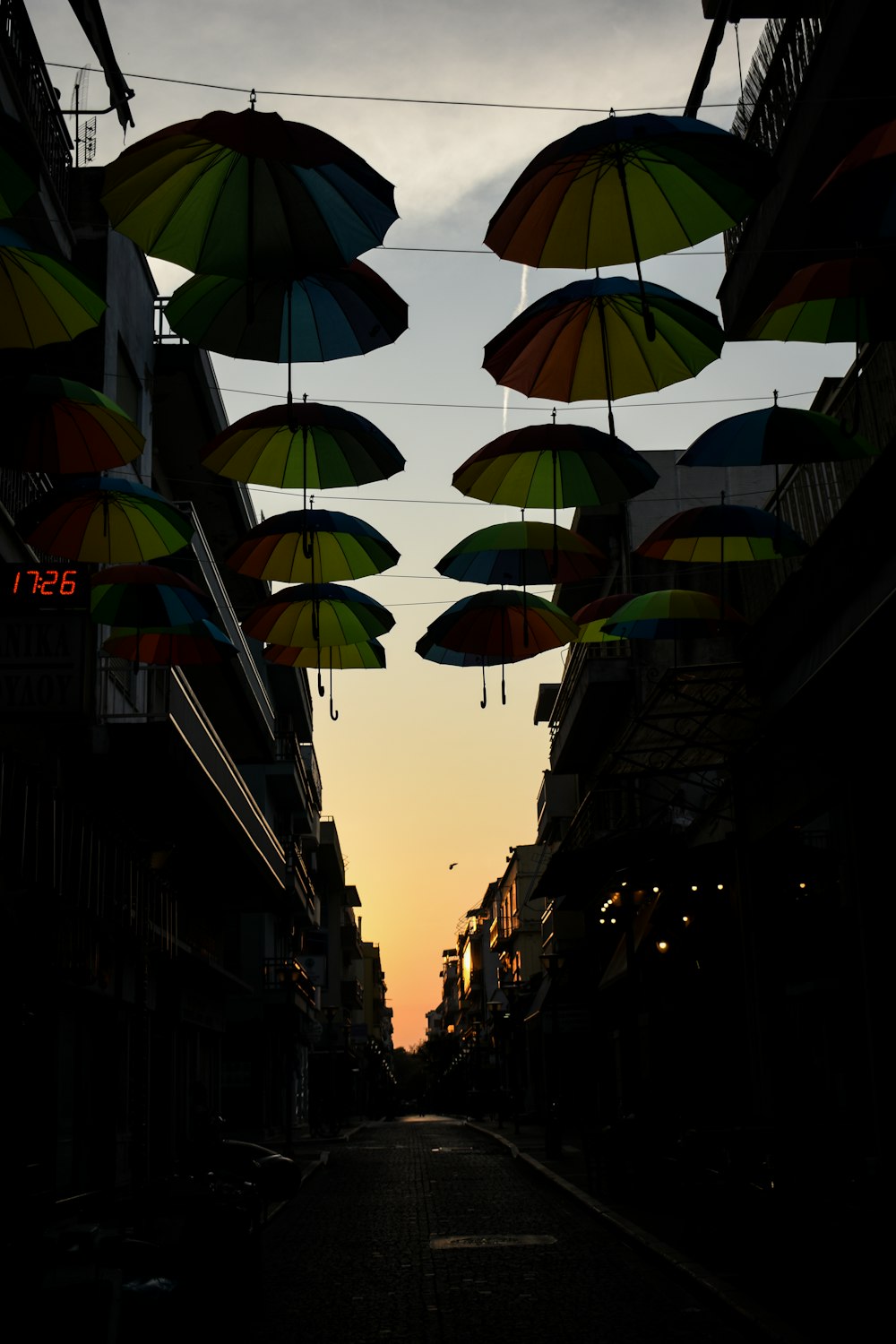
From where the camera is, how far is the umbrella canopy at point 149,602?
44.0 feet

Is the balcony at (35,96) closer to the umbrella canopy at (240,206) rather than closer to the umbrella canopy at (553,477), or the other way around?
the umbrella canopy at (553,477)

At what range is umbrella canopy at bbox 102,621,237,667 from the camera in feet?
48.0

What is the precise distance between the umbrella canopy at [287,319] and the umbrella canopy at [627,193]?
4.35 ft

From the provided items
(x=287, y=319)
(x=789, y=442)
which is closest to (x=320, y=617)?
(x=287, y=319)

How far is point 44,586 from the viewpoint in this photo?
41.2 ft

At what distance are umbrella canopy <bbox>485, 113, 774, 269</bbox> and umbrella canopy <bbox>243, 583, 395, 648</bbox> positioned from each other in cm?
531

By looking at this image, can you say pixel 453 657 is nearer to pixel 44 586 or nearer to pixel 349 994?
pixel 44 586

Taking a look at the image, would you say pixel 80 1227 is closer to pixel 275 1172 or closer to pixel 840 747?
pixel 840 747

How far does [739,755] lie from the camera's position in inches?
742

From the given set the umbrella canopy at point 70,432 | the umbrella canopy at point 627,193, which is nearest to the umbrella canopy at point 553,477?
the umbrella canopy at point 70,432

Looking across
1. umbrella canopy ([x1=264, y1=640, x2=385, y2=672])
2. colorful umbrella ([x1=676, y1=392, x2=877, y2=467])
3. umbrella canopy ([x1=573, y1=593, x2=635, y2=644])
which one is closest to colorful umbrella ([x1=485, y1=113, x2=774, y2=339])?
colorful umbrella ([x1=676, y1=392, x2=877, y2=467])

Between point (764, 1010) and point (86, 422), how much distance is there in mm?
11975

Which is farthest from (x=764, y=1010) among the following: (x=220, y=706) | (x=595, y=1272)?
(x=220, y=706)

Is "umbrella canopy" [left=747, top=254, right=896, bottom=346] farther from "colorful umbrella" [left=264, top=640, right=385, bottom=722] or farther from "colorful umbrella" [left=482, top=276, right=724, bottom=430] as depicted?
"colorful umbrella" [left=264, top=640, right=385, bottom=722]
